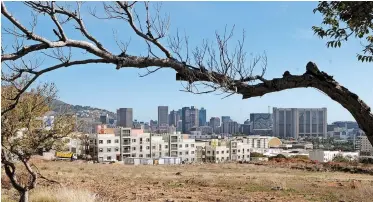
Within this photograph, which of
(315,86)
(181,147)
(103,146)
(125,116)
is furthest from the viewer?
(125,116)

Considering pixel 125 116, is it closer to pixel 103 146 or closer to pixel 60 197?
pixel 103 146

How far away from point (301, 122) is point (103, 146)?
132087 mm

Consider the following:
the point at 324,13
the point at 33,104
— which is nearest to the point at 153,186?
the point at 33,104

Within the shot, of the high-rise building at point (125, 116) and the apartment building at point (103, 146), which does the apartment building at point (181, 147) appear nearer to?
the apartment building at point (103, 146)

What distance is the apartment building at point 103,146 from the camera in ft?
225

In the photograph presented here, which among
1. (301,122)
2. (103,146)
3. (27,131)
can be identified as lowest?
(103,146)

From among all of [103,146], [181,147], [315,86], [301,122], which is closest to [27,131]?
[315,86]

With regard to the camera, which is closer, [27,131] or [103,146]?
[27,131]

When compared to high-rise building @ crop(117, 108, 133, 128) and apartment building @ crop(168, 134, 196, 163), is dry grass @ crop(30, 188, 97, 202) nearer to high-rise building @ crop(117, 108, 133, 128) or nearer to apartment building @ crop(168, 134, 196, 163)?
apartment building @ crop(168, 134, 196, 163)

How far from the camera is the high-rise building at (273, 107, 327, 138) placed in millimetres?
176500

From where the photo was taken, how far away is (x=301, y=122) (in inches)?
7318

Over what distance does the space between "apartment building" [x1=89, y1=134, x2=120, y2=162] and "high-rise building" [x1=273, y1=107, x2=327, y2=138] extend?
116338 mm

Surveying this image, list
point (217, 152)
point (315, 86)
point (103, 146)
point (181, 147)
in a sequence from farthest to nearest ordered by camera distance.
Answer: point (181, 147)
point (217, 152)
point (103, 146)
point (315, 86)

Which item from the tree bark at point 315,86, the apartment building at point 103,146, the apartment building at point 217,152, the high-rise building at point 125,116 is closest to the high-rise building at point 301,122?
the high-rise building at point 125,116
